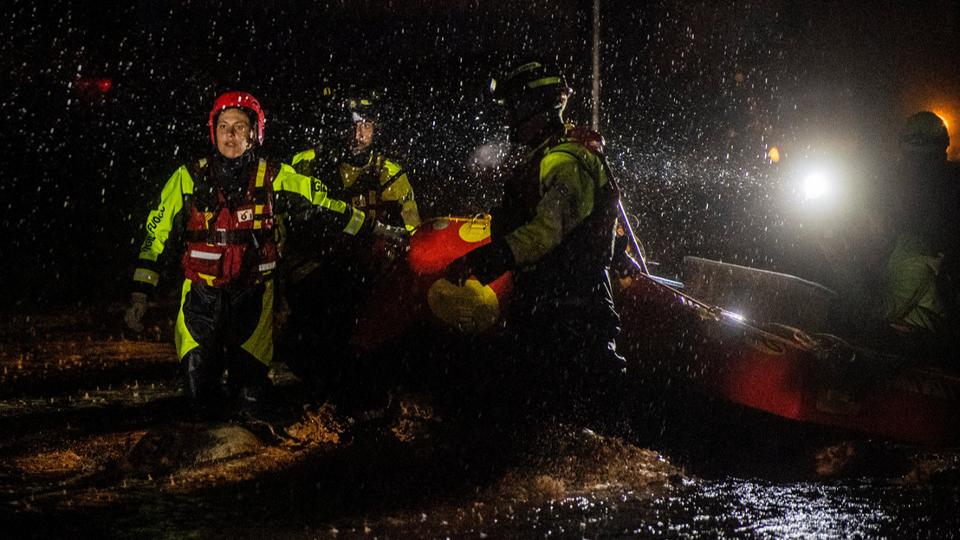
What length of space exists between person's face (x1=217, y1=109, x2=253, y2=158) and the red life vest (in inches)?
5.8

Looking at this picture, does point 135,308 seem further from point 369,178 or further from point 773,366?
point 773,366

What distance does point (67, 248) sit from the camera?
13102 millimetres

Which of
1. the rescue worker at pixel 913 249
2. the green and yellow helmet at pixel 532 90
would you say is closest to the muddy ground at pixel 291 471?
the green and yellow helmet at pixel 532 90

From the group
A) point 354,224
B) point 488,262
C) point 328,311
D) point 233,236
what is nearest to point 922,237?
point 488,262

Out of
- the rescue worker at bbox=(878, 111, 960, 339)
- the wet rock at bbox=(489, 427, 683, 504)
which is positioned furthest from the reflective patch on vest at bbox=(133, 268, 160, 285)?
the rescue worker at bbox=(878, 111, 960, 339)

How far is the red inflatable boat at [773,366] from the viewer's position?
4719 mm

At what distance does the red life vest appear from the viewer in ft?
16.8

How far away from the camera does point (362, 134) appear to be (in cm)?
796

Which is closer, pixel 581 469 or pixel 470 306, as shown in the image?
pixel 581 469

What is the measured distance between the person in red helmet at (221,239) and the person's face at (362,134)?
8.43 ft

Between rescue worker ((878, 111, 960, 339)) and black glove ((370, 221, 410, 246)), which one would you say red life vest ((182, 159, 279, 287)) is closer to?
black glove ((370, 221, 410, 246))

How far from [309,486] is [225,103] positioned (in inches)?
A: 90.5

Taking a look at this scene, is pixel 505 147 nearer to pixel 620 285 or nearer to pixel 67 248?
pixel 67 248

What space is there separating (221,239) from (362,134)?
304 centimetres
